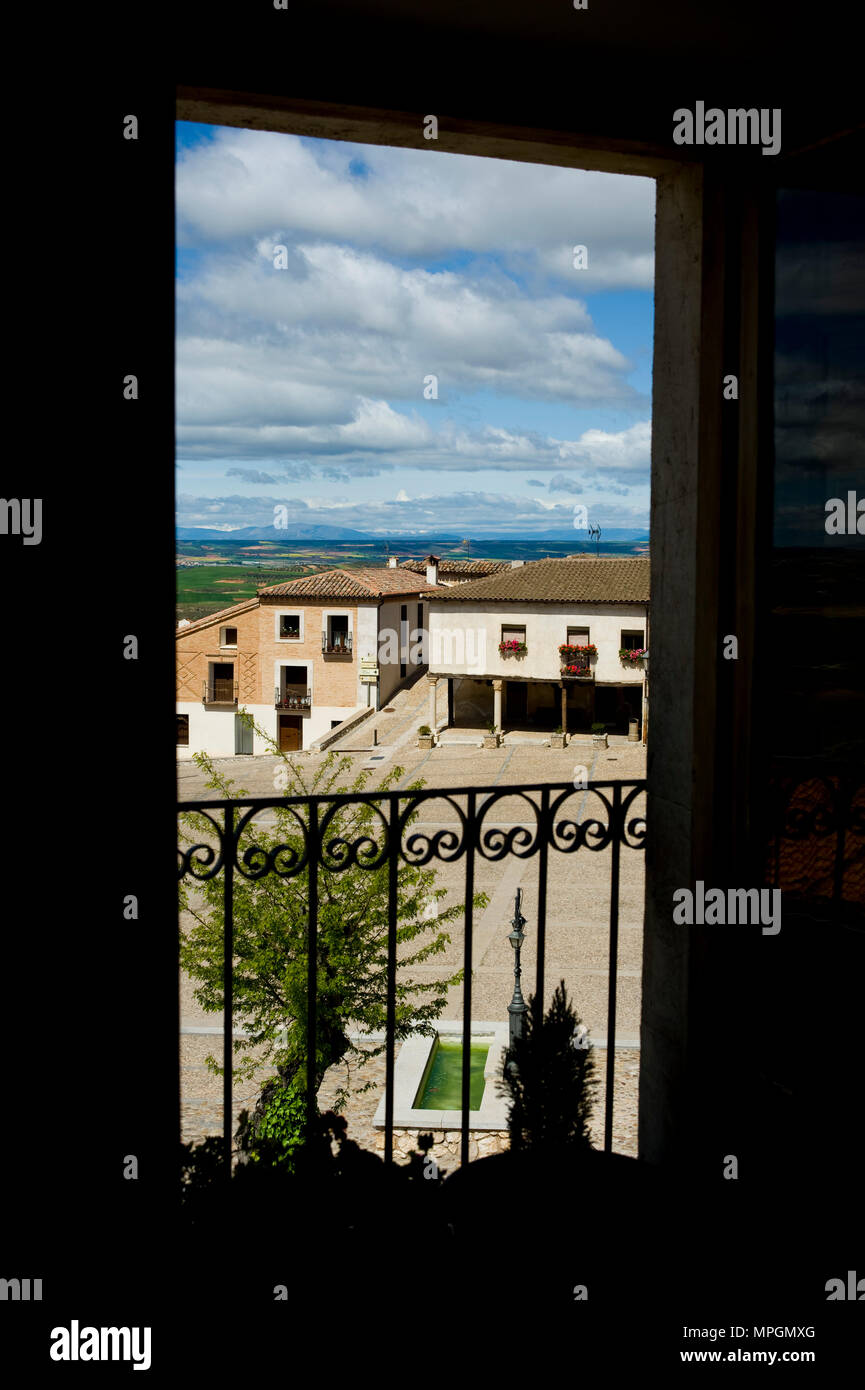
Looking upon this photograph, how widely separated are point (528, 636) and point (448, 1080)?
22.2 m

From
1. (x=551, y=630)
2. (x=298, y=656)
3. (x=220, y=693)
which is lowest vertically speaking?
(x=220, y=693)

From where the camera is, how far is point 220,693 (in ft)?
121

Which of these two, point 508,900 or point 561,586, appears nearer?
point 508,900

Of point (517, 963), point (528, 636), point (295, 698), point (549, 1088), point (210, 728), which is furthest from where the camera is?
point (210, 728)

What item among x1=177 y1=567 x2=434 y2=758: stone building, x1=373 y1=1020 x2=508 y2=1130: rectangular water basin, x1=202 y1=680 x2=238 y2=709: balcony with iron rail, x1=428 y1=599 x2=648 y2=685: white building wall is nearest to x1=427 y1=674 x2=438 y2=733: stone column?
x1=428 y1=599 x2=648 y2=685: white building wall

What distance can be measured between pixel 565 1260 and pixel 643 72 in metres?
2.26

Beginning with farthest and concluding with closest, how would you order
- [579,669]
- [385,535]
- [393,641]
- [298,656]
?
[385,535] → [393,641] → [298,656] → [579,669]

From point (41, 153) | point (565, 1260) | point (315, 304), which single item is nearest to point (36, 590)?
point (41, 153)

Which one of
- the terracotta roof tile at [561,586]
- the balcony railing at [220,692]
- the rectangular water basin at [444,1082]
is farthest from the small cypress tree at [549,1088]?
the balcony railing at [220,692]

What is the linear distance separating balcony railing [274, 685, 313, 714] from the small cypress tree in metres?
34.7

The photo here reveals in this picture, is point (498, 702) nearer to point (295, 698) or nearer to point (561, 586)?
point (561, 586)

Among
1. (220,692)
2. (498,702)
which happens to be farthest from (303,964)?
(220,692)

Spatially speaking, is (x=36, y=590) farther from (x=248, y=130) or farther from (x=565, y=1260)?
(x=565, y=1260)

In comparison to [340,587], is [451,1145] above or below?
below
